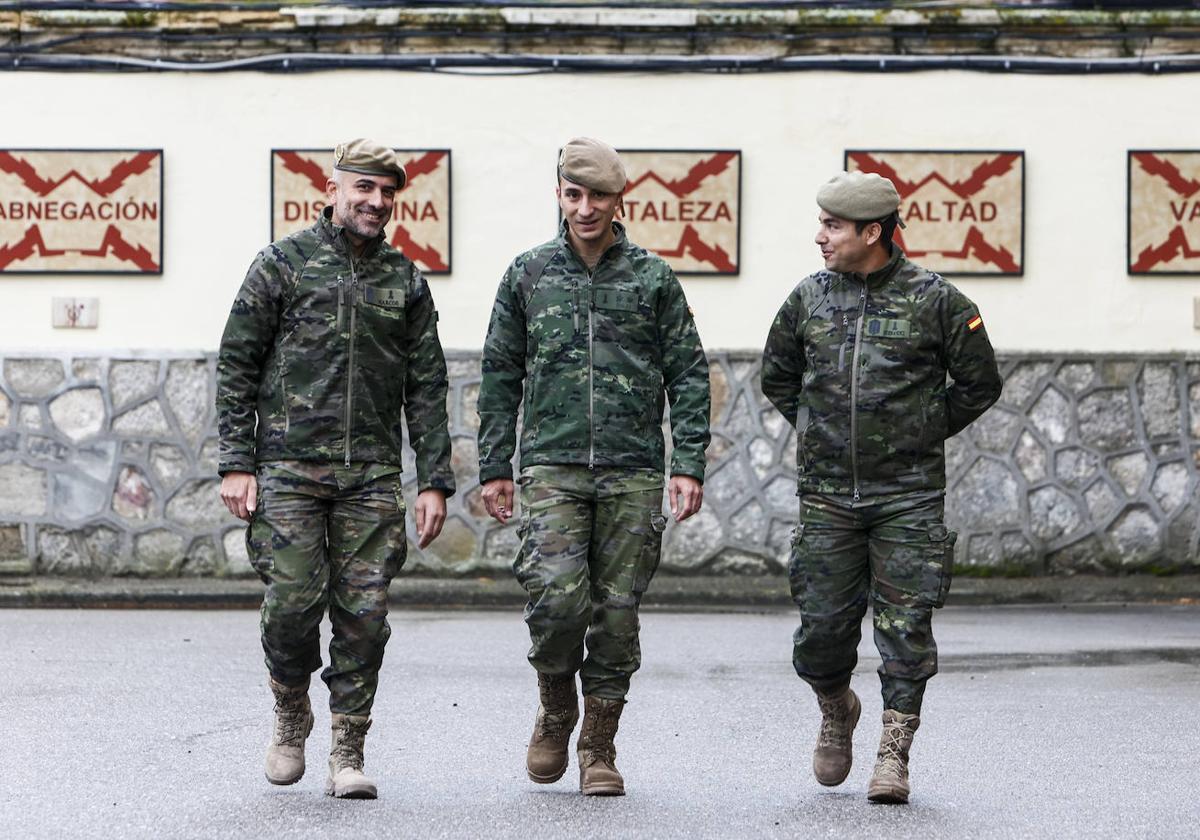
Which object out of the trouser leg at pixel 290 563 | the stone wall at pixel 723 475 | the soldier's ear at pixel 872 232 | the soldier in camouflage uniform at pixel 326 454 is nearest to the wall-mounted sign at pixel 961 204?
the stone wall at pixel 723 475

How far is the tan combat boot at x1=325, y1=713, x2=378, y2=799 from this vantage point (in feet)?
21.1

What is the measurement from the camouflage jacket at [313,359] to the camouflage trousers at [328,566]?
0.09 m

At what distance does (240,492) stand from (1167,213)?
936 centimetres

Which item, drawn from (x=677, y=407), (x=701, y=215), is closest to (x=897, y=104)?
(x=701, y=215)

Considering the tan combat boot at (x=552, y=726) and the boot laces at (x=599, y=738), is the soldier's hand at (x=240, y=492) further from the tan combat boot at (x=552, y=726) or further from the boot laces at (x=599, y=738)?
the boot laces at (x=599, y=738)

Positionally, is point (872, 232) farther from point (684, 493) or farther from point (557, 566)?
point (557, 566)

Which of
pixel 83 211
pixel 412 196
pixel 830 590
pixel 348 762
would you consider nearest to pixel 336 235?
pixel 348 762

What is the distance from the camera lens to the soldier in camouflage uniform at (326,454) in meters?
6.50

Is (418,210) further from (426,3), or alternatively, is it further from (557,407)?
(557,407)

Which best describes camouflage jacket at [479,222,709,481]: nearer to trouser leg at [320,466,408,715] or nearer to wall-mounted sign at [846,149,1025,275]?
trouser leg at [320,466,408,715]

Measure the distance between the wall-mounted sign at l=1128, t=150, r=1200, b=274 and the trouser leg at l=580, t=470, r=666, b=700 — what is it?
852 cm

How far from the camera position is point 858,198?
6.63m

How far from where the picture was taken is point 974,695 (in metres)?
9.25

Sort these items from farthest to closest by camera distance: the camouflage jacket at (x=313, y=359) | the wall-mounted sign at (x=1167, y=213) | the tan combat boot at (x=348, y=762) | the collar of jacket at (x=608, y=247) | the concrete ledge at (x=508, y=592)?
the wall-mounted sign at (x=1167, y=213)
the concrete ledge at (x=508, y=592)
the collar of jacket at (x=608, y=247)
the camouflage jacket at (x=313, y=359)
the tan combat boot at (x=348, y=762)
